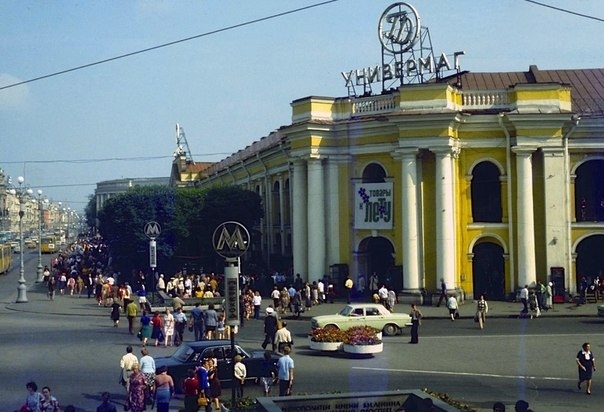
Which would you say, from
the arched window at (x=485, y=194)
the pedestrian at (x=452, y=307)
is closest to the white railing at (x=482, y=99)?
the arched window at (x=485, y=194)

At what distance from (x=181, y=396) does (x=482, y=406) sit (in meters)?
6.68

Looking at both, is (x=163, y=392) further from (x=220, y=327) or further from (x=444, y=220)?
(x=444, y=220)

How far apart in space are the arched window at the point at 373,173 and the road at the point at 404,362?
33.3ft

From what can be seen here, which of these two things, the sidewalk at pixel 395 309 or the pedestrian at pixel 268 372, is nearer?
the pedestrian at pixel 268 372

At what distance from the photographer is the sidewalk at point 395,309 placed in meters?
35.3

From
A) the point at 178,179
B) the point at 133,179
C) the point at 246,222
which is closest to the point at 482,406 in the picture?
the point at 246,222

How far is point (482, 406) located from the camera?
58.6ft

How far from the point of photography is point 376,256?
43688mm

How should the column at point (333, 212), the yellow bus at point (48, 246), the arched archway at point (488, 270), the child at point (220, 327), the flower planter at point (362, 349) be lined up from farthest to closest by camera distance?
the yellow bus at point (48, 246) → the column at point (333, 212) → the arched archway at point (488, 270) → the child at point (220, 327) → the flower planter at point (362, 349)

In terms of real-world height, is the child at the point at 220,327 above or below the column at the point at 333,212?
below

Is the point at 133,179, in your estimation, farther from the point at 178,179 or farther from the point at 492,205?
the point at 492,205

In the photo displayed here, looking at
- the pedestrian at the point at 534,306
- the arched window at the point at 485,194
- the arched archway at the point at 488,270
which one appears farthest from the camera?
the arched window at the point at 485,194

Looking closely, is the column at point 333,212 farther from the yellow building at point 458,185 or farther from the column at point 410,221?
the column at point 410,221

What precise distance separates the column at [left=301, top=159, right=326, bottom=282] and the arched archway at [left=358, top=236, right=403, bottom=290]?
6.48ft
